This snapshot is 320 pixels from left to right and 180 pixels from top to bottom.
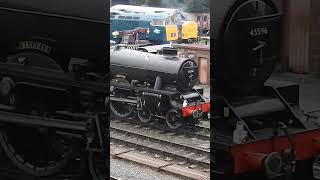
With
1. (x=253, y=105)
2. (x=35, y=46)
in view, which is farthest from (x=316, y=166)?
(x=35, y=46)

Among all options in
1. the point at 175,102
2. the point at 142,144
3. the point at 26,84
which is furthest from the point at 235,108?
the point at 142,144

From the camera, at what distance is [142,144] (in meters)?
4.20

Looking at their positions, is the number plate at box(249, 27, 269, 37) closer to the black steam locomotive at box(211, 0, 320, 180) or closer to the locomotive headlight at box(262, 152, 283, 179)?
the black steam locomotive at box(211, 0, 320, 180)

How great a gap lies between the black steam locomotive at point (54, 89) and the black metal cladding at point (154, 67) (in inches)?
40.4

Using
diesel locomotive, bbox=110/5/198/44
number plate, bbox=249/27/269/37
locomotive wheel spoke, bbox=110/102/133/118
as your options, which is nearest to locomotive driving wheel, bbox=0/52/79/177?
diesel locomotive, bbox=110/5/198/44

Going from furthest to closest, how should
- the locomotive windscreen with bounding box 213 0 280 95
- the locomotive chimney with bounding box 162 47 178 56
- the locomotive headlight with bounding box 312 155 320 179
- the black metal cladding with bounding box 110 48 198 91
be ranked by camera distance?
the black metal cladding with bounding box 110 48 198 91, the locomotive chimney with bounding box 162 47 178 56, the locomotive headlight with bounding box 312 155 320 179, the locomotive windscreen with bounding box 213 0 280 95

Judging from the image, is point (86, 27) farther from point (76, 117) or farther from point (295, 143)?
point (295, 143)

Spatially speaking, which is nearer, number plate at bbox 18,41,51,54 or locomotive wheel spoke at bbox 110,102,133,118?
number plate at bbox 18,41,51,54

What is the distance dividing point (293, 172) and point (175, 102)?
3.49 ft

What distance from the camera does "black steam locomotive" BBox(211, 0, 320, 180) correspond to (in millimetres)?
2668

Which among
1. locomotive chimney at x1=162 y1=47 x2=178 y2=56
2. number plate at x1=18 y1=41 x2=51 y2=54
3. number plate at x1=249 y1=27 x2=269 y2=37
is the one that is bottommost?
locomotive chimney at x1=162 y1=47 x2=178 y2=56

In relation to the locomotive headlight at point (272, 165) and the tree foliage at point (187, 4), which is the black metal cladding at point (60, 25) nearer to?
the tree foliage at point (187, 4)

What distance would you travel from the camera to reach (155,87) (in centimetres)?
381

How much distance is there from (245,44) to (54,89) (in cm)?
116
